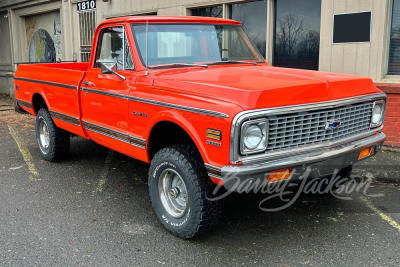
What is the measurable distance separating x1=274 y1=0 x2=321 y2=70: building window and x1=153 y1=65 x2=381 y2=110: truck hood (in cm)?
366

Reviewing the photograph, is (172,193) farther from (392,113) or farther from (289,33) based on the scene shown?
(289,33)

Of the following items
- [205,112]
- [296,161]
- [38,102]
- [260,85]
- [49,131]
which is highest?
[260,85]

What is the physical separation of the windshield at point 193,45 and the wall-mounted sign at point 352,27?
2.46 meters

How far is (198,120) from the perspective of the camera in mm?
3271

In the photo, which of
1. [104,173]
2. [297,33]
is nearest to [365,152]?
[104,173]

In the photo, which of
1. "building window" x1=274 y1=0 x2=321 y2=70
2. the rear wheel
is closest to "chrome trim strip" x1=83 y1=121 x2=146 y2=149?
the rear wheel

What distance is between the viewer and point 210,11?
8977 mm

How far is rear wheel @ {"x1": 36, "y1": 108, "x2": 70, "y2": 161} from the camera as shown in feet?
19.8

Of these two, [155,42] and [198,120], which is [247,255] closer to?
[198,120]

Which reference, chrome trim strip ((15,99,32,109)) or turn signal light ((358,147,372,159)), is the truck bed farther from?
turn signal light ((358,147,372,159))

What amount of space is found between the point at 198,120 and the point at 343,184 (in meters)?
2.54

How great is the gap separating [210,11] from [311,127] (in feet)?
20.5

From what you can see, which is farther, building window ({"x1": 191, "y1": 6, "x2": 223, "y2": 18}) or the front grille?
building window ({"x1": 191, "y1": 6, "x2": 223, "y2": 18})

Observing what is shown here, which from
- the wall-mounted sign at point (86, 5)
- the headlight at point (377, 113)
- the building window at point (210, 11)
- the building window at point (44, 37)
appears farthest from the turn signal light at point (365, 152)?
the building window at point (44, 37)
